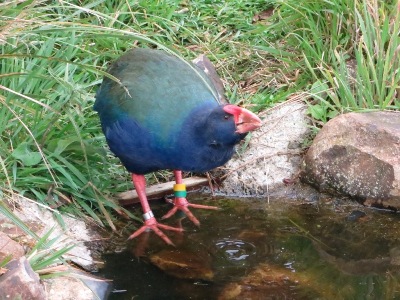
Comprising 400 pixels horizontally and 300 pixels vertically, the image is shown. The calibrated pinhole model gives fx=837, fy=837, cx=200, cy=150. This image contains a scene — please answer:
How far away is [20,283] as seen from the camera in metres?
3.11

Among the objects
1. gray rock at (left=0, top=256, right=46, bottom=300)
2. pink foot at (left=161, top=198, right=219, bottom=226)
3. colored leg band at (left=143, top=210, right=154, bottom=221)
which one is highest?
gray rock at (left=0, top=256, right=46, bottom=300)

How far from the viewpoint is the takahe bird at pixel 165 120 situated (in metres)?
3.94

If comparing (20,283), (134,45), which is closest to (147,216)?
(20,283)

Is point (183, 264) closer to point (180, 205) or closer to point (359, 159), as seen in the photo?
point (180, 205)

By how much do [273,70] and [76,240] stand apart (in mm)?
2084

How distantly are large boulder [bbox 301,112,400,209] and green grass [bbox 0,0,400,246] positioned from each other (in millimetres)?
264

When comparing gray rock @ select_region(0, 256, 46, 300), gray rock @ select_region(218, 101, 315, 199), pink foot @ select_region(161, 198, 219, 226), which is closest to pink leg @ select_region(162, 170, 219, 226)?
pink foot @ select_region(161, 198, 219, 226)

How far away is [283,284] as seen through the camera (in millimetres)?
3727

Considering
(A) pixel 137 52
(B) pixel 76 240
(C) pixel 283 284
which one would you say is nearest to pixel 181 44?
(A) pixel 137 52

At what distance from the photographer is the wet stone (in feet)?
12.5

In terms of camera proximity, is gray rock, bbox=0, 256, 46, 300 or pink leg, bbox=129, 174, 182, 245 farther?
pink leg, bbox=129, 174, 182, 245

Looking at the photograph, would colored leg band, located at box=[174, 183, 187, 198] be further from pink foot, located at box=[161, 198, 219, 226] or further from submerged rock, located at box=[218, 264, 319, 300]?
submerged rock, located at box=[218, 264, 319, 300]

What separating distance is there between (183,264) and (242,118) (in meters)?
0.74

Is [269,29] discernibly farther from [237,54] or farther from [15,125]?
[15,125]
